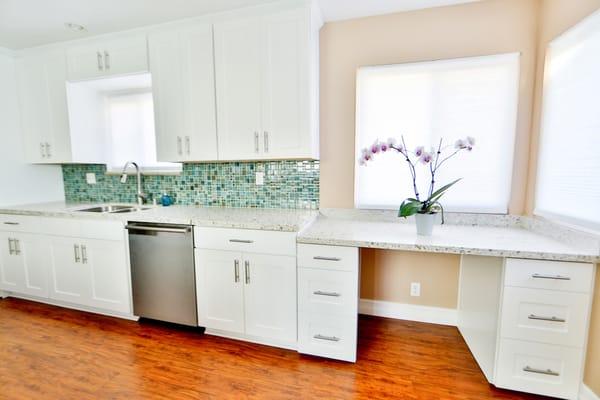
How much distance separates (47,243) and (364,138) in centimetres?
289

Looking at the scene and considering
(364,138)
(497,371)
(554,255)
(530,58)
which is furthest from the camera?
(364,138)

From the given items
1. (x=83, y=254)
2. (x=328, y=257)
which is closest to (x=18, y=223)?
(x=83, y=254)

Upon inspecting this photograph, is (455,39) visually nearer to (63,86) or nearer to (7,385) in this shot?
(63,86)

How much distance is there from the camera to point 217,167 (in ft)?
8.64

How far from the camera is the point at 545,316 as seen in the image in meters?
1.47

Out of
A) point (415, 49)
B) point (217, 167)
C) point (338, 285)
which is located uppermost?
point (415, 49)

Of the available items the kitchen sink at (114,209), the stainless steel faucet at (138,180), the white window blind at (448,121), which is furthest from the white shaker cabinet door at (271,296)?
the stainless steel faucet at (138,180)

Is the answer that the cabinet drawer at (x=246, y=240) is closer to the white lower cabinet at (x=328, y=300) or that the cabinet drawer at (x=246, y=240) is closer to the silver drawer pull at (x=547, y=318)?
the white lower cabinet at (x=328, y=300)

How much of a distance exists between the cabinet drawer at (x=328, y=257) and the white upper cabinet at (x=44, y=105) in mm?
2574

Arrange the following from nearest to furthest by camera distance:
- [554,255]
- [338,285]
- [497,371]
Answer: [554,255] → [497,371] → [338,285]

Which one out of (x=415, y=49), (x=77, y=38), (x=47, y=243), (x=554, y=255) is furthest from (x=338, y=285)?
(x=77, y=38)

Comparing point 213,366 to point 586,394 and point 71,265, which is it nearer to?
point 71,265

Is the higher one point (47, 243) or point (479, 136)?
point (479, 136)

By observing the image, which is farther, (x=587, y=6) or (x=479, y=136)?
(x=479, y=136)
